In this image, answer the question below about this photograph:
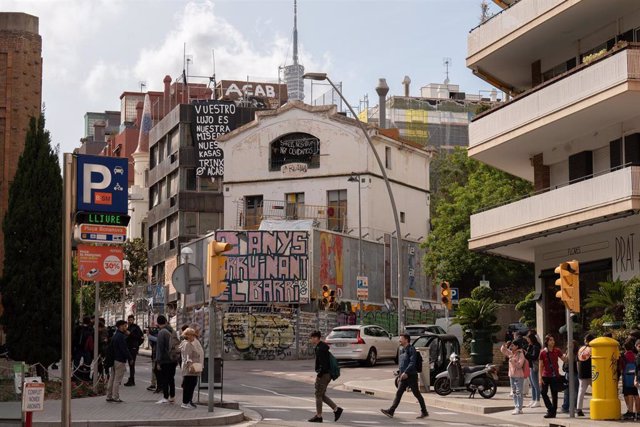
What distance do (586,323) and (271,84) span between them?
66.4m

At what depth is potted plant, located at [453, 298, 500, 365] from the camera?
3309 cm

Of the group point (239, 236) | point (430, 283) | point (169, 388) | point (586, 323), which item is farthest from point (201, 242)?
point (169, 388)

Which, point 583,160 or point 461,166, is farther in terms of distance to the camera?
point 461,166

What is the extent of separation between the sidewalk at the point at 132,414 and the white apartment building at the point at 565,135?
37.8 ft

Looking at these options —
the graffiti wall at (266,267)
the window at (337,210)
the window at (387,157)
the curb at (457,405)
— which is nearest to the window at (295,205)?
the window at (337,210)

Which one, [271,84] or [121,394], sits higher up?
[271,84]

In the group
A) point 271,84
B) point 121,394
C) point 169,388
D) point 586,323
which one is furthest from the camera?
point 271,84

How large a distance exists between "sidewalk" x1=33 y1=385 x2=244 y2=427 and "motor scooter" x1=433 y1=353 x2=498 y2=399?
739 centimetres

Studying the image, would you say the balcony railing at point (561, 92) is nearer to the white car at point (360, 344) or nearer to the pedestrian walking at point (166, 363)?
the white car at point (360, 344)

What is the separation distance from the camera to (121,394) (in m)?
26.2

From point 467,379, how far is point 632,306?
4490 millimetres

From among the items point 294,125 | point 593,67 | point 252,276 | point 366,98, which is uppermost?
point 366,98

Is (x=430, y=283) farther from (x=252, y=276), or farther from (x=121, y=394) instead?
(x=121, y=394)

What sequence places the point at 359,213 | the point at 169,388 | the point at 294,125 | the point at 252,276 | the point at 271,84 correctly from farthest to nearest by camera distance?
1. the point at 271,84
2. the point at 294,125
3. the point at 359,213
4. the point at 252,276
5. the point at 169,388
